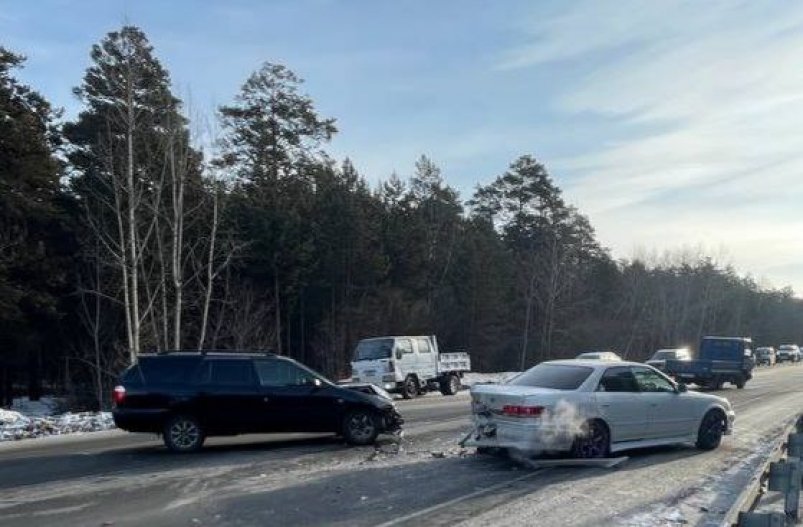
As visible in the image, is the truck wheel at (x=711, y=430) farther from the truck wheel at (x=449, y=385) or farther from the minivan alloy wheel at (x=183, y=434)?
the truck wheel at (x=449, y=385)

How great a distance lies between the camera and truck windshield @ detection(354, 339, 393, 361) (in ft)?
101

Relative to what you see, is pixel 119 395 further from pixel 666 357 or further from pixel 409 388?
pixel 666 357

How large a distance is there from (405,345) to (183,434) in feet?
56.0

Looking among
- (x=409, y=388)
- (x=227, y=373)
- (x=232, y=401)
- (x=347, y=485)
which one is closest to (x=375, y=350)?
(x=409, y=388)

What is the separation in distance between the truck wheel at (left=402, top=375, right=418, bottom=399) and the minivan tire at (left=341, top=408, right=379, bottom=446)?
15478 mm

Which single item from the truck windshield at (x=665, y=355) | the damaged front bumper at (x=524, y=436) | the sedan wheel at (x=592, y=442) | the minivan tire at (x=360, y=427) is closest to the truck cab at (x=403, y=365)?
the minivan tire at (x=360, y=427)

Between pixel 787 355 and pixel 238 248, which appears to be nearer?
pixel 238 248

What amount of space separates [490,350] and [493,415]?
175 feet

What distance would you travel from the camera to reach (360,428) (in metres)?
15.8

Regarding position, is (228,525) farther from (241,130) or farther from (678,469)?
(241,130)

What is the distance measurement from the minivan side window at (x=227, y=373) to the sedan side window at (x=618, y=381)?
6.16 meters

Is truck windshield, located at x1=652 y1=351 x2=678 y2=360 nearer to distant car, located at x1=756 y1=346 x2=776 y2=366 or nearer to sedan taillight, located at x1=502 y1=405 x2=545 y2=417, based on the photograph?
sedan taillight, located at x1=502 y1=405 x2=545 y2=417

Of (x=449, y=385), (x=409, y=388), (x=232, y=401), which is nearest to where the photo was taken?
(x=232, y=401)

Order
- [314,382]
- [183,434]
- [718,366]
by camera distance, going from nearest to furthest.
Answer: [183,434], [314,382], [718,366]
